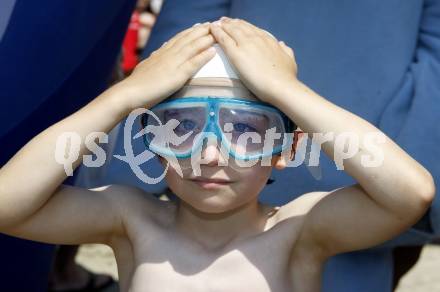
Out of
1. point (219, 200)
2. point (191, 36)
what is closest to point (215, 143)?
point (219, 200)

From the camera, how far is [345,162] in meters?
2.27

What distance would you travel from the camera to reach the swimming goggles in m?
2.31

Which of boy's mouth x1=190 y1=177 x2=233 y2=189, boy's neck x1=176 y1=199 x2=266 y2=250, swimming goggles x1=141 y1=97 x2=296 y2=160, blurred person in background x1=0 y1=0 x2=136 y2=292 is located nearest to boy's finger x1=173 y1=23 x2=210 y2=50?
swimming goggles x1=141 y1=97 x2=296 y2=160

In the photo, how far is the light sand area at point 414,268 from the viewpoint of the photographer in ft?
14.0

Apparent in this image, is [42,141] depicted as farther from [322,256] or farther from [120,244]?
[322,256]

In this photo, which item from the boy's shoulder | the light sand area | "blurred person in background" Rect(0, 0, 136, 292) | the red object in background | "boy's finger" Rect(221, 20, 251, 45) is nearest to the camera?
"boy's finger" Rect(221, 20, 251, 45)

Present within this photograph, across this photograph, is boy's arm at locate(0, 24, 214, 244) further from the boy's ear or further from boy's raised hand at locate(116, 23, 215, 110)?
the boy's ear

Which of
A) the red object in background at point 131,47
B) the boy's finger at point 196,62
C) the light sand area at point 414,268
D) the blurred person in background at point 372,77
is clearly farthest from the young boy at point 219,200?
the red object in background at point 131,47

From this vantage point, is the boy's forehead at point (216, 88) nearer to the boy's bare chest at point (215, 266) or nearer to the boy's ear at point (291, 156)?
the boy's ear at point (291, 156)

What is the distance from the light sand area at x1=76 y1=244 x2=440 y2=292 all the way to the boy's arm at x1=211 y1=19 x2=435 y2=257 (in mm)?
1972

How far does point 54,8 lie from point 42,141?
61 cm

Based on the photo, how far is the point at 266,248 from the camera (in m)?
2.46

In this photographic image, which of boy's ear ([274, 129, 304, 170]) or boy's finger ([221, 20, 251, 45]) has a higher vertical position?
boy's finger ([221, 20, 251, 45])

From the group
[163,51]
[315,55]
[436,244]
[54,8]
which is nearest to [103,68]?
[54,8]
